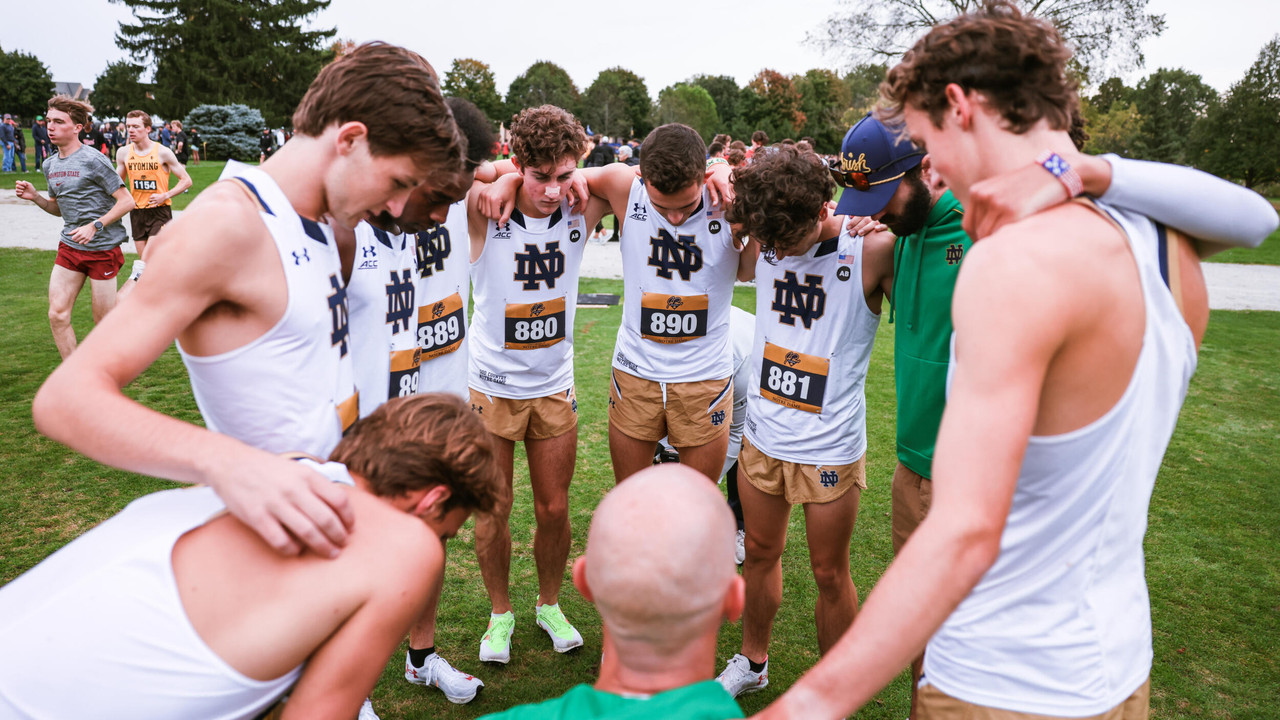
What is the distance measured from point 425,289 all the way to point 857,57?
33037mm

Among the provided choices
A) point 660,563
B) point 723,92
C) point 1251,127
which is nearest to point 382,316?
point 660,563

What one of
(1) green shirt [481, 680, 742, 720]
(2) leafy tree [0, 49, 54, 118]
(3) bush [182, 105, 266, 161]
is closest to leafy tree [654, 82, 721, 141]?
(3) bush [182, 105, 266, 161]

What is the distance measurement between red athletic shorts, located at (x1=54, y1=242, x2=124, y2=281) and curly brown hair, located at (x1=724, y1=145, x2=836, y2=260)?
708 cm

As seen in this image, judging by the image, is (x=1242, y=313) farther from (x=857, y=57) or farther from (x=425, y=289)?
(x=857, y=57)

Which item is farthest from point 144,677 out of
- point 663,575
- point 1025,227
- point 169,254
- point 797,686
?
point 1025,227

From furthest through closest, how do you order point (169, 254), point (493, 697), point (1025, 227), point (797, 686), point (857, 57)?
point (857, 57), point (493, 697), point (169, 254), point (1025, 227), point (797, 686)

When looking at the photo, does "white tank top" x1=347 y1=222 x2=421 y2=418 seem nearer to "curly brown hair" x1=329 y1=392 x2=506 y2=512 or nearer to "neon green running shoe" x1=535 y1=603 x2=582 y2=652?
"curly brown hair" x1=329 y1=392 x2=506 y2=512

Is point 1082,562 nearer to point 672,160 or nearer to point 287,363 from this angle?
point 287,363

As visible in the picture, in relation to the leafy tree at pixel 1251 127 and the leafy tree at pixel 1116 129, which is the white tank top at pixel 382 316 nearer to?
the leafy tree at pixel 1251 127

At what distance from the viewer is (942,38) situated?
5.07 ft

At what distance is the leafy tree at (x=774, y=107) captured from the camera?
6481 centimetres

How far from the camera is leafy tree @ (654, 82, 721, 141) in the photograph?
218ft

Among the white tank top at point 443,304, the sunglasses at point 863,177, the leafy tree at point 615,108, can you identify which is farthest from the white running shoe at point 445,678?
the leafy tree at point 615,108

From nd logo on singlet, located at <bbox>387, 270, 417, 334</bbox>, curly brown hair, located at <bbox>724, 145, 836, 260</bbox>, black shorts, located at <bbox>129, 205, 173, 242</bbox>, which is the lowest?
black shorts, located at <bbox>129, 205, 173, 242</bbox>
